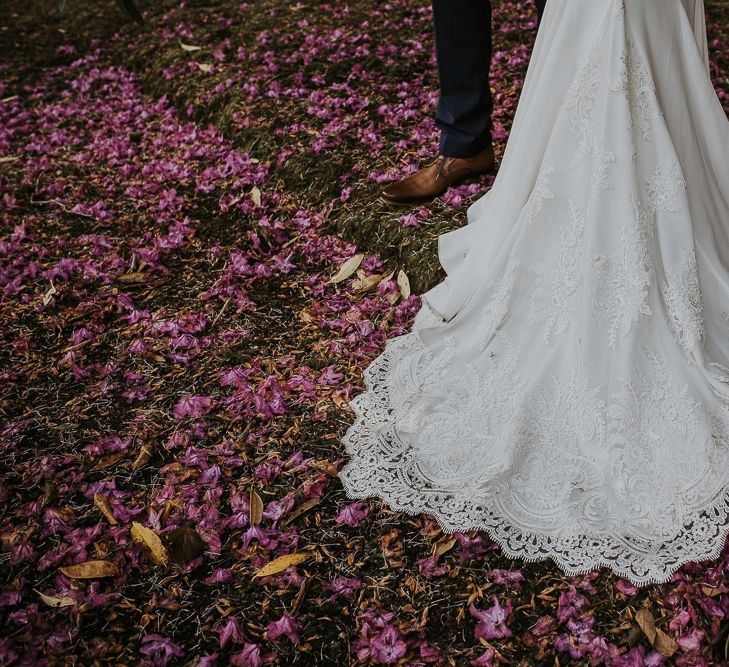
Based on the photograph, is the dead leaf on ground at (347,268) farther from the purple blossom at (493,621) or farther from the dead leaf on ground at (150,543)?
the purple blossom at (493,621)

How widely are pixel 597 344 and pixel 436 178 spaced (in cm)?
124

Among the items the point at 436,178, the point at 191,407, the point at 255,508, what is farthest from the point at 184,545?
the point at 436,178

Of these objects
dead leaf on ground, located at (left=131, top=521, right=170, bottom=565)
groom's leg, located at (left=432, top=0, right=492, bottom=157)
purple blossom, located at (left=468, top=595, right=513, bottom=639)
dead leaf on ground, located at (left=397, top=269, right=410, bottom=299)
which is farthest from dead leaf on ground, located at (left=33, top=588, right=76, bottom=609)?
groom's leg, located at (left=432, top=0, right=492, bottom=157)

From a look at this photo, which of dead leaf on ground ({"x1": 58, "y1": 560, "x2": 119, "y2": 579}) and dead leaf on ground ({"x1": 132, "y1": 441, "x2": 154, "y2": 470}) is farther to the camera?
dead leaf on ground ({"x1": 132, "y1": 441, "x2": 154, "y2": 470})

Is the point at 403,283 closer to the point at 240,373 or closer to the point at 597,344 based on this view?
the point at 240,373

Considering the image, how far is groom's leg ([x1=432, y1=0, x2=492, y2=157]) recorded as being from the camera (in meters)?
2.50

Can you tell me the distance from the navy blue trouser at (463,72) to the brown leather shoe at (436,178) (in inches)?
1.4

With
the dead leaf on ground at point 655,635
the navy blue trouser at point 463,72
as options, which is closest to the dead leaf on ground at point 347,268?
the navy blue trouser at point 463,72

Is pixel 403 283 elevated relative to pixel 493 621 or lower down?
elevated

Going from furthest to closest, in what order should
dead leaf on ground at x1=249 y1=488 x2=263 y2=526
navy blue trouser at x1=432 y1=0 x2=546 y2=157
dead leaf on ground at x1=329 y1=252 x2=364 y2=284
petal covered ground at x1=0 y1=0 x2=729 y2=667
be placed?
dead leaf on ground at x1=329 y1=252 x2=364 y2=284
navy blue trouser at x1=432 y1=0 x2=546 y2=157
dead leaf on ground at x1=249 y1=488 x2=263 y2=526
petal covered ground at x1=0 y1=0 x2=729 y2=667

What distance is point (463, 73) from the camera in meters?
2.59

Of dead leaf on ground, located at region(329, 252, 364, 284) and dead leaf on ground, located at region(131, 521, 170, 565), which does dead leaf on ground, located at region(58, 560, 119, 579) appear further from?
dead leaf on ground, located at region(329, 252, 364, 284)

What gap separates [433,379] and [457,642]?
716 mm

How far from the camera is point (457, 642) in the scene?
4.95 ft
